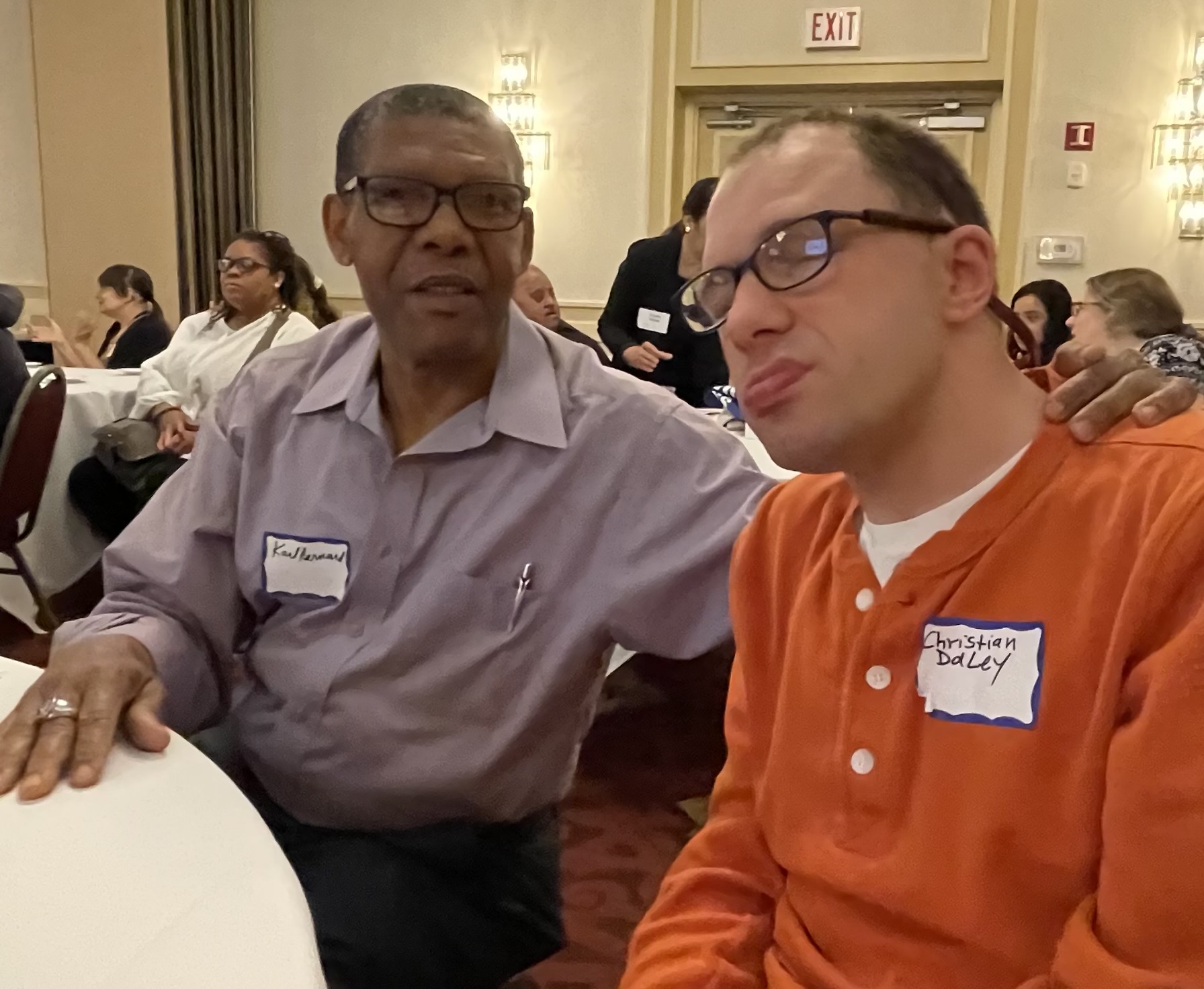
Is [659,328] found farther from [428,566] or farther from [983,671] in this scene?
[983,671]

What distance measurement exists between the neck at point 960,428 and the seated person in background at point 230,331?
3.57m

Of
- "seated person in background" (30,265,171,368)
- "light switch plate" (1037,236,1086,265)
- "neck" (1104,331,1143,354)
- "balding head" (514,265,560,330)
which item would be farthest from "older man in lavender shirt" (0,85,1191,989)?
"light switch plate" (1037,236,1086,265)

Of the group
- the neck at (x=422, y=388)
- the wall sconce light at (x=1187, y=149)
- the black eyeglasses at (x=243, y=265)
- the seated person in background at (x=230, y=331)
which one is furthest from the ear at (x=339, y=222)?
the wall sconce light at (x=1187, y=149)

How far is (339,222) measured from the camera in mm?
1491

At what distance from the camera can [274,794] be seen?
143 cm

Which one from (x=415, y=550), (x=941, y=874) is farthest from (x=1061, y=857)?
(x=415, y=550)

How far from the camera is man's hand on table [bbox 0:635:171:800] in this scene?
0.90 metres

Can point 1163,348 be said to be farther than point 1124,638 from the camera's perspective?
Yes

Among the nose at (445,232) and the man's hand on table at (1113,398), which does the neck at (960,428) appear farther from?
the nose at (445,232)

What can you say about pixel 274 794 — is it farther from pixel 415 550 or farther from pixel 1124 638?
pixel 1124 638

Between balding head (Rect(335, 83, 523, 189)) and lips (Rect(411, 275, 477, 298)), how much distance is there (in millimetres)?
162

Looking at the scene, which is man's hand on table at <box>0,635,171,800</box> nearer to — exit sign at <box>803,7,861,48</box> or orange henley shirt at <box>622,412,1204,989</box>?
orange henley shirt at <box>622,412,1204,989</box>

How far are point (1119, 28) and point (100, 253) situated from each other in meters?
6.11

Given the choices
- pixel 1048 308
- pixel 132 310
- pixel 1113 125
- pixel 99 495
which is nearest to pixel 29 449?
pixel 99 495
